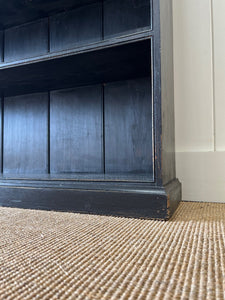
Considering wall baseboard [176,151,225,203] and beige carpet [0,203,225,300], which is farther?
wall baseboard [176,151,225,203]

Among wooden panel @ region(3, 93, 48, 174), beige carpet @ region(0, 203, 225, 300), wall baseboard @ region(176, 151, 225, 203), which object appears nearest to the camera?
beige carpet @ region(0, 203, 225, 300)

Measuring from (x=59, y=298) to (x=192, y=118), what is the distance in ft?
2.66

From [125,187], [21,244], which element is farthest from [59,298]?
[125,187]

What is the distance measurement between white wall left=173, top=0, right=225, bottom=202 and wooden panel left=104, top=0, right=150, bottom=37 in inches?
5.5

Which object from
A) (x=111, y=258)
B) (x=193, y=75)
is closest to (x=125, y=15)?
(x=193, y=75)

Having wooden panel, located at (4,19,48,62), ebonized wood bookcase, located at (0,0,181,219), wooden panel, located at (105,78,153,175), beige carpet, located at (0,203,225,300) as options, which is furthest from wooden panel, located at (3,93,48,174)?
beige carpet, located at (0,203,225,300)

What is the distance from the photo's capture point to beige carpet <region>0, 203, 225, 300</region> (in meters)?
0.31

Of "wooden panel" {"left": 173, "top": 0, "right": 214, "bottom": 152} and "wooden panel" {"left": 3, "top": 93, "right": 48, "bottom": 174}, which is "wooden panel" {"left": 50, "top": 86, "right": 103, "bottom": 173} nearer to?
"wooden panel" {"left": 3, "top": 93, "right": 48, "bottom": 174}

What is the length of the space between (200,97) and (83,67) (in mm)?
449

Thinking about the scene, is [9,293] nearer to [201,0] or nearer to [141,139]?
[141,139]

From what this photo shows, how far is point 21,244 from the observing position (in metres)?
0.48

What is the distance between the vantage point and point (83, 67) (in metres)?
0.88

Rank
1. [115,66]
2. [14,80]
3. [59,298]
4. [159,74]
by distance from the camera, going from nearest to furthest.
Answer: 1. [59,298]
2. [159,74]
3. [115,66]
4. [14,80]

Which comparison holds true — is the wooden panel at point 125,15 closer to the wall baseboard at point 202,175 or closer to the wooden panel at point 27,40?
the wooden panel at point 27,40
